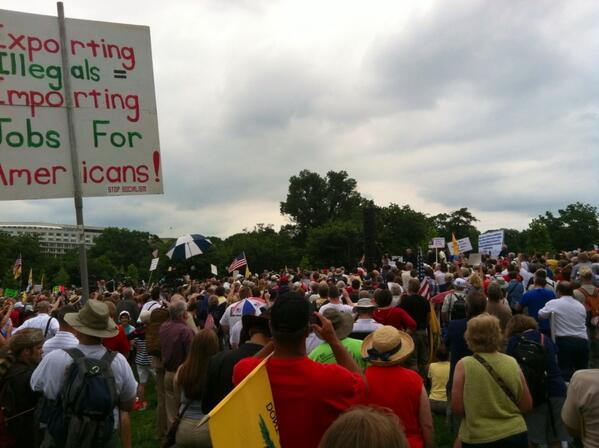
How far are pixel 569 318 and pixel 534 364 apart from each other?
9.43 ft

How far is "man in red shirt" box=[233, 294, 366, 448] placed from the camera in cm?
241

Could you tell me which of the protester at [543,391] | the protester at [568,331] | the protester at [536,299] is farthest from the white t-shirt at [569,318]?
the protester at [543,391]

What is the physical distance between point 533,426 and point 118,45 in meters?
5.38

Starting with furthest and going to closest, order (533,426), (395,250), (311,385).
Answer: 1. (395,250)
2. (533,426)
3. (311,385)

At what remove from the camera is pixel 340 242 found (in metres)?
58.8

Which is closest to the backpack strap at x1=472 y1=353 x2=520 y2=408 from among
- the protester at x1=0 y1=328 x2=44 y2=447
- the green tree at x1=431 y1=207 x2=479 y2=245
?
the protester at x1=0 y1=328 x2=44 y2=447

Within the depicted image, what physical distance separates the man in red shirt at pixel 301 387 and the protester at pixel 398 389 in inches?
39.0

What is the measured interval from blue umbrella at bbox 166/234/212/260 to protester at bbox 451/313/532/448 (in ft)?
37.6

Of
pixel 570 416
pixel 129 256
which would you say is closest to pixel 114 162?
pixel 570 416

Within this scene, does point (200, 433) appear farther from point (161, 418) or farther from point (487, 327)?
point (161, 418)

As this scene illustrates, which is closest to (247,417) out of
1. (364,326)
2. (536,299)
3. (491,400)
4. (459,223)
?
(491,400)

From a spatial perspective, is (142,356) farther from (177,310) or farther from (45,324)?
(177,310)

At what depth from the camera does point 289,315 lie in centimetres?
249

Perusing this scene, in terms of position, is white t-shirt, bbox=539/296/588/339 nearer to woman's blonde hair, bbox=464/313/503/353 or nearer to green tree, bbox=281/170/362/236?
woman's blonde hair, bbox=464/313/503/353
